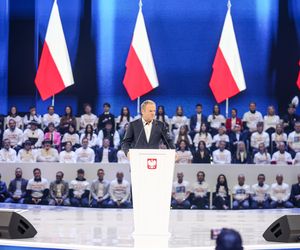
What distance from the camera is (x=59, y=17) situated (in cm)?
1515

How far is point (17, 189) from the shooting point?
41.0ft

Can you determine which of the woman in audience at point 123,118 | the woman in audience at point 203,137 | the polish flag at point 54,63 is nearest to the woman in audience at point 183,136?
the woman in audience at point 203,137

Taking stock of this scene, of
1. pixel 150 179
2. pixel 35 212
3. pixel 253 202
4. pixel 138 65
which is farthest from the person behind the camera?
pixel 138 65

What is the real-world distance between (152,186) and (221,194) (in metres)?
5.98

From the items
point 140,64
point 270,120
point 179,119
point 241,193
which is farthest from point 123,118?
point 241,193

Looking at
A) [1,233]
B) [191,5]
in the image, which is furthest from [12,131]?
[1,233]

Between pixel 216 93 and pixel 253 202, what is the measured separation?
354 cm

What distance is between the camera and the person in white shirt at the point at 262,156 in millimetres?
12898

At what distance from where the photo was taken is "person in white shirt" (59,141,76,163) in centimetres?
1313

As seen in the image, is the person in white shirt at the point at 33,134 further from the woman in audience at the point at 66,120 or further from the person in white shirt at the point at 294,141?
the person in white shirt at the point at 294,141

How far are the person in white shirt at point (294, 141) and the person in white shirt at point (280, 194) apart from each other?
3.88ft

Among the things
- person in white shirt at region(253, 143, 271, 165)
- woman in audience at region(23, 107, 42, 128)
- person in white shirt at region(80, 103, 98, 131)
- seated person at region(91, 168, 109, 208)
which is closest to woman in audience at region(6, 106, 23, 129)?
woman in audience at region(23, 107, 42, 128)

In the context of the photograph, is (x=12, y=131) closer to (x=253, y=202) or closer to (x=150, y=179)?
(x=253, y=202)

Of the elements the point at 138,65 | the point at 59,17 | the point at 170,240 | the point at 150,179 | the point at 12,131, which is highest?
the point at 59,17
